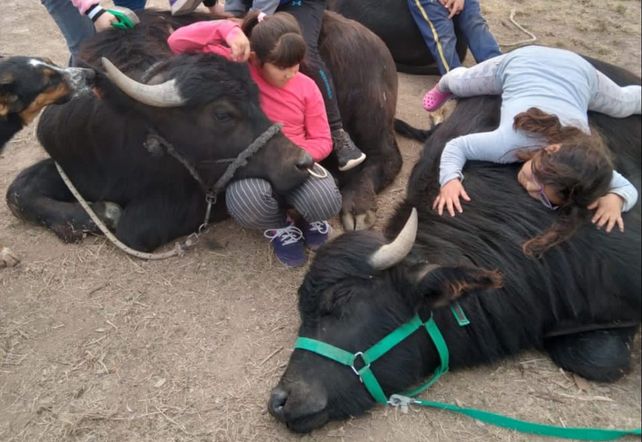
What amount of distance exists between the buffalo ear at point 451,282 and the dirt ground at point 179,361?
70 cm

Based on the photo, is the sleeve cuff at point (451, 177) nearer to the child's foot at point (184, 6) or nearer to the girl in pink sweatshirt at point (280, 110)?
the girl in pink sweatshirt at point (280, 110)

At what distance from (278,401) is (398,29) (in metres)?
5.02

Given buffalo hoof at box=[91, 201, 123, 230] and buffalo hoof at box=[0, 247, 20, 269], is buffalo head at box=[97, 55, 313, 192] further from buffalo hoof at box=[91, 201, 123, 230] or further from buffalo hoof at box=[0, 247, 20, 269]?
buffalo hoof at box=[0, 247, 20, 269]

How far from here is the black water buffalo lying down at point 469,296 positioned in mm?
2654

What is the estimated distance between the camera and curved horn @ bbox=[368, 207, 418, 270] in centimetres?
260

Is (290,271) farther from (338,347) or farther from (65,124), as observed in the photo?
(65,124)

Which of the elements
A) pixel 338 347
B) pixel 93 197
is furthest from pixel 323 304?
pixel 93 197

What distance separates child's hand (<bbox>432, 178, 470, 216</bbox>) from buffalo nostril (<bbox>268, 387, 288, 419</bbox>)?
1.28 meters

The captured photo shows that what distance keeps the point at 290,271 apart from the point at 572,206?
1.85m

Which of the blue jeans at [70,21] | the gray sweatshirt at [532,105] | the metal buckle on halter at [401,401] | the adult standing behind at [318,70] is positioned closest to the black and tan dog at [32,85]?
the adult standing behind at [318,70]

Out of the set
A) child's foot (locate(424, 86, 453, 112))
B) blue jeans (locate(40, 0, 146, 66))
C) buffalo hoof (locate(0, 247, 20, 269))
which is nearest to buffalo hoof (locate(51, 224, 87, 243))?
buffalo hoof (locate(0, 247, 20, 269))

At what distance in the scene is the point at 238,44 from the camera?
11.2ft

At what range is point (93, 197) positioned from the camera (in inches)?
161

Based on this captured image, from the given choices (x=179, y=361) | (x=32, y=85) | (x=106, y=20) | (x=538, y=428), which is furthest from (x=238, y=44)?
(x=538, y=428)
